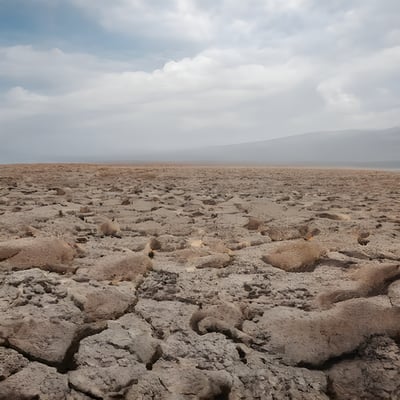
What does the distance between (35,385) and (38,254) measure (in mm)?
1244

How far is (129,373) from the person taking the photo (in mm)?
1498

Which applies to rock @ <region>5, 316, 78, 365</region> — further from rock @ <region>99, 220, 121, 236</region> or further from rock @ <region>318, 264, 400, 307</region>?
rock @ <region>99, 220, 121, 236</region>

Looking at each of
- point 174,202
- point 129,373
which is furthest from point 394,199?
point 129,373

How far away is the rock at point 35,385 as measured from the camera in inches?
54.2

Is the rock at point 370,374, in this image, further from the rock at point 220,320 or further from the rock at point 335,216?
the rock at point 335,216

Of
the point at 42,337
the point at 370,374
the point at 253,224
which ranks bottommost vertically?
the point at 370,374

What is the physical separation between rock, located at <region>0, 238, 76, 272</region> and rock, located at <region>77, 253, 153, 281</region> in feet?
0.46

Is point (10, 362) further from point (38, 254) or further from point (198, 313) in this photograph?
point (38, 254)

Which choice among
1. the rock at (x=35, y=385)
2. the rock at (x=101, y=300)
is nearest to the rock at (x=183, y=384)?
the rock at (x=35, y=385)

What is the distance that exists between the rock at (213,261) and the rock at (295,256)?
0.26m

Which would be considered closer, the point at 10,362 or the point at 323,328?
the point at 10,362

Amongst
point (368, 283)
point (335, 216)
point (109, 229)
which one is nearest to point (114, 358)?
point (368, 283)

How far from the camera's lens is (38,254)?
2.54 meters

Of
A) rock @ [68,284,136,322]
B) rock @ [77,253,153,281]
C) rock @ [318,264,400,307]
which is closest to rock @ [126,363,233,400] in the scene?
rock @ [68,284,136,322]
